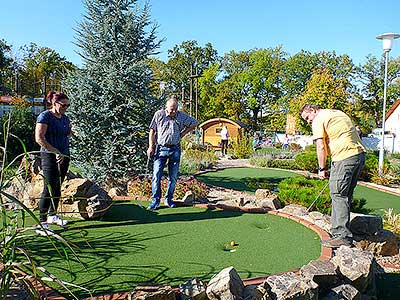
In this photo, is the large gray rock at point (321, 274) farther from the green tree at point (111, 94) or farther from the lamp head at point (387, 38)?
the lamp head at point (387, 38)

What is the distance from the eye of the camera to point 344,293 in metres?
2.68

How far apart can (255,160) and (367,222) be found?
30.6ft

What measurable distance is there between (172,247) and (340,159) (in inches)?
70.7

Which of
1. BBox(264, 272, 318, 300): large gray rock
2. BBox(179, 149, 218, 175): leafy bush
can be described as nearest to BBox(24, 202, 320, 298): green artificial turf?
BBox(264, 272, 318, 300): large gray rock

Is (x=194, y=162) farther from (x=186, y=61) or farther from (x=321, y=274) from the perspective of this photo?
(x=186, y=61)

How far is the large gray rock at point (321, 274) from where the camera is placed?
265 cm

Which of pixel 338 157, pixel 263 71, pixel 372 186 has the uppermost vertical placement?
pixel 263 71

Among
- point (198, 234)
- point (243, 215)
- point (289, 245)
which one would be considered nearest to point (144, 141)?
point (243, 215)

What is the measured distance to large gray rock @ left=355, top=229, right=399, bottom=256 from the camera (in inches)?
153

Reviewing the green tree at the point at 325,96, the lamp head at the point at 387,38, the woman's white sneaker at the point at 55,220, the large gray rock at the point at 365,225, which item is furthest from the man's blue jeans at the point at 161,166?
the green tree at the point at 325,96

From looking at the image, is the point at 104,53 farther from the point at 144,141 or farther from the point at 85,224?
the point at 85,224

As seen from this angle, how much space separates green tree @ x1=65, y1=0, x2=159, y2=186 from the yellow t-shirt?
4.16 m

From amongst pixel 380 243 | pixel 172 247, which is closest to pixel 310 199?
pixel 380 243

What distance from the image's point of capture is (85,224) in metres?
4.05
